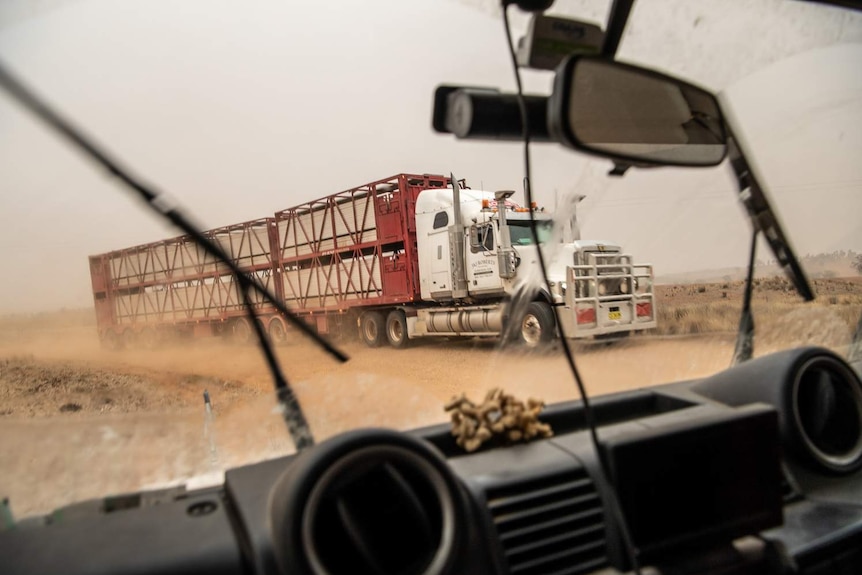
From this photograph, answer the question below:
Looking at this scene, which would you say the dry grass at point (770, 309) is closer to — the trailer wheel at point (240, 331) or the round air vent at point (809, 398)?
the round air vent at point (809, 398)

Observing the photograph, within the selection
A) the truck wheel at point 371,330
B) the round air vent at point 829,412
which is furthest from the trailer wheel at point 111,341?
the round air vent at point 829,412

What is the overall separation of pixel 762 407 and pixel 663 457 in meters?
0.42

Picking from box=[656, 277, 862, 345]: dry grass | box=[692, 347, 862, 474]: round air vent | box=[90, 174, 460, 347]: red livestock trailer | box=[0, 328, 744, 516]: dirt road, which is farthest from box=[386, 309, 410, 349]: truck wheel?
box=[692, 347, 862, 474]: round air vent

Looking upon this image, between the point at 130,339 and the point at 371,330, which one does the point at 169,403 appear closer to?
the point at 130,339

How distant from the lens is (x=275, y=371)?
6.08ft

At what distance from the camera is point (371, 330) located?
3131 mm

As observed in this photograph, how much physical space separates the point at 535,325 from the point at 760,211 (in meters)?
1.03

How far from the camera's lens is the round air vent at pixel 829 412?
81.9 inches

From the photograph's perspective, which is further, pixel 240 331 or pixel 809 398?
pixel 809 398

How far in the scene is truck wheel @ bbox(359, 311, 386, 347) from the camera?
3002 mm

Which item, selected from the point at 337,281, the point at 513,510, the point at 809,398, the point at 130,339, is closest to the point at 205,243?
the point at 130,339

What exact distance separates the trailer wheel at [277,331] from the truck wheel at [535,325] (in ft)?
3.34

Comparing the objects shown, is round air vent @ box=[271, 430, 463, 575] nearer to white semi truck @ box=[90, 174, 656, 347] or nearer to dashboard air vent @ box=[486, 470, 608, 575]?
dashboard air vent @ box=[486, 470, 608, 575]

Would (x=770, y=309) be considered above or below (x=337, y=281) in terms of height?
below
